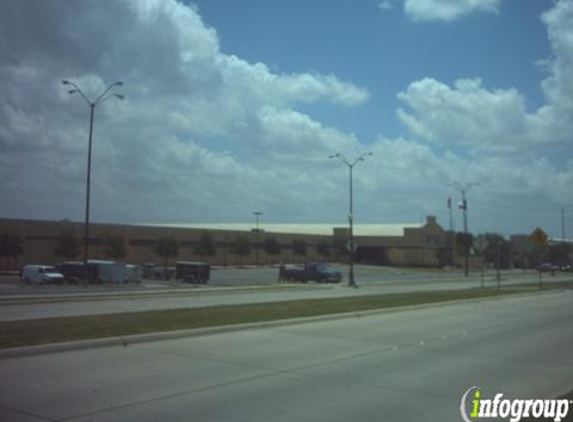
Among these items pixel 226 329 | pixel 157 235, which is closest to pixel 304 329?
pixel 226 329

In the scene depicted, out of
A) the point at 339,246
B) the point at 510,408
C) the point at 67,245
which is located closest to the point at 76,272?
the point at 67,245

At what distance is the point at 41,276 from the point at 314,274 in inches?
939

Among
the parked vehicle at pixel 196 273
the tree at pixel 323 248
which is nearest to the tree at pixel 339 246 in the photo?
the tree at pixel 323 248

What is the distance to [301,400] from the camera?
8664 mm

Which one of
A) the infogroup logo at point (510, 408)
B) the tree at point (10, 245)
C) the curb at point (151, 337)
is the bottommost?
the infogroup logo at point (510, 408)

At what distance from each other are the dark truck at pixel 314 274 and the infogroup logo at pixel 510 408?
51.9 metres

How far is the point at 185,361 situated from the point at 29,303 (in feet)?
62.9

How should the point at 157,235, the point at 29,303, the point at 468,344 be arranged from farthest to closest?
the point at 157,235, the point at 29,303, the point at 468,344

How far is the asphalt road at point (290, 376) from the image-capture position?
8047 mm

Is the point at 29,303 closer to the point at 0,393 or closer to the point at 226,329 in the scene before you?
the point at 226,329

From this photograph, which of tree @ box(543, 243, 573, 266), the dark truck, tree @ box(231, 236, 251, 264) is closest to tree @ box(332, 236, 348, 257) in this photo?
tree @ box(231, 236, 251, 264)

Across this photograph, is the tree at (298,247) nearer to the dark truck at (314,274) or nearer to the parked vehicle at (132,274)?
the dark truck at (314,274)

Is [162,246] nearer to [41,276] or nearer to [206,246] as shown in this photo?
[206,246]

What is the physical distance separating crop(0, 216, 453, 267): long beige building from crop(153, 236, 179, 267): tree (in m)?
4.54
